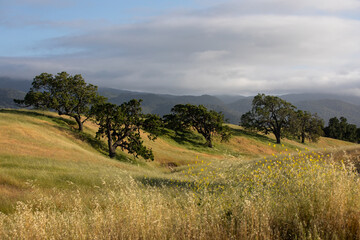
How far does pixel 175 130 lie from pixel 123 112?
27737 mm

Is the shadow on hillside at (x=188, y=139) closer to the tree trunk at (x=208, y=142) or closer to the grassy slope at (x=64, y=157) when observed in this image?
the grassy slope at (x=64, y=157)

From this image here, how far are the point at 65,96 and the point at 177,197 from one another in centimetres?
3792

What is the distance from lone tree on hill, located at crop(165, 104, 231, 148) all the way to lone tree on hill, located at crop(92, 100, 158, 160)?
23.9m

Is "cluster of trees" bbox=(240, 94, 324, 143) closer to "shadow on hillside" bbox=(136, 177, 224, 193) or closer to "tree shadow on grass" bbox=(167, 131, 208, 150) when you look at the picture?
"tree shadow on grass" bbox=(167, 131, 208, 150)

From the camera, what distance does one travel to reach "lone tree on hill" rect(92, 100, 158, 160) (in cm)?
3650

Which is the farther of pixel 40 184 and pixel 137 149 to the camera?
pixel 137 149

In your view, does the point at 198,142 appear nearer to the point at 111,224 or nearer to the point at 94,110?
the point at 94,110

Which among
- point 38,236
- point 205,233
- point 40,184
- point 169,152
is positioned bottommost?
point 169,152

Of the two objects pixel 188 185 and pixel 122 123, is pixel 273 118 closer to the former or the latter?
pixel 122 123

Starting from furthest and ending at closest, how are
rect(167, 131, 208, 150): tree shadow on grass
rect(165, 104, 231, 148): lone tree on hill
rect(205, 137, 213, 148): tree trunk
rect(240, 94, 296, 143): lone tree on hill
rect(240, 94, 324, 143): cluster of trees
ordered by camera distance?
1. rect(240, 94, 324, 143): cluster of trees
2. rect(240, 94, 296, 143): lone tree on hill
3. rect(165, 104, 231, 148): lone tree on hill
4. rect(205, 137, 213, 148): tree trunk
5. rect(167, 131, 208, 150): tree shadow on grass

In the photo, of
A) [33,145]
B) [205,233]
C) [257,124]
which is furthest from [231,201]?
[257,124]

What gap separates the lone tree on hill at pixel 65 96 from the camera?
41.8 m

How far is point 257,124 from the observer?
79.6 meters

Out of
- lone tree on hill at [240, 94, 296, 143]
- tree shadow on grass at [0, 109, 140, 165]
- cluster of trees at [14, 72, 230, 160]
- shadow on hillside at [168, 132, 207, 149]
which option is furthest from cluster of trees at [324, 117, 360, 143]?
tree shadow on grass at [0, 109, 140, 165]
